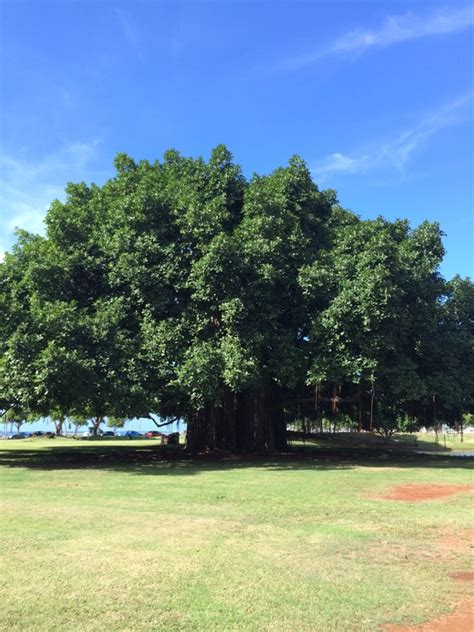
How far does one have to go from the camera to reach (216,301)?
2050 centimetres

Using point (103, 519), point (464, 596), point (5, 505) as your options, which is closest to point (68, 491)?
point (5, 505)

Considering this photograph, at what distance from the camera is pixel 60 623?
15.9ft

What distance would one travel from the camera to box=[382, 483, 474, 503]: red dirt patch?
1240 centimetres

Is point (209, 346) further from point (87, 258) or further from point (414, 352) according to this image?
point (414, 352)

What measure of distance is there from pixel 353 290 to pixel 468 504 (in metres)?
9.39

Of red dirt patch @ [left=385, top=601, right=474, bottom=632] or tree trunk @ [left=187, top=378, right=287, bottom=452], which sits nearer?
red dirt patch @ [left=385, top=601, right=474, bottom=632]

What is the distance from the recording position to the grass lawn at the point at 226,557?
5105 millimetres

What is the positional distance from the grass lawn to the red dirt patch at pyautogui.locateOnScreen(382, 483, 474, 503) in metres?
0.38

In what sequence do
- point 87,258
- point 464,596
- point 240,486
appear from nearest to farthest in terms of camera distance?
point 464,596 → point 240,486 → point 87,258

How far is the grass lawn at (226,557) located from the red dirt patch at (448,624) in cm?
12

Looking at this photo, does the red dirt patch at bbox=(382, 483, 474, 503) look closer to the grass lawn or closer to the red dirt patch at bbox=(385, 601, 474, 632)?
the grass lawn

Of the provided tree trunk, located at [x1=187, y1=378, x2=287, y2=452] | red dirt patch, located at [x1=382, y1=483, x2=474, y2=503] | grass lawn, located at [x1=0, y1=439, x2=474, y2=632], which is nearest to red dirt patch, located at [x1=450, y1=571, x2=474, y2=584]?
grass lawn, located at [x1=0, y1=439, x2=474, y2=632]

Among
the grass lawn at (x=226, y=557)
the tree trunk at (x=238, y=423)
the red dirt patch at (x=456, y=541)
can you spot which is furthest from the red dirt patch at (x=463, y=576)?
the tree trunk at (x=238, y=423)

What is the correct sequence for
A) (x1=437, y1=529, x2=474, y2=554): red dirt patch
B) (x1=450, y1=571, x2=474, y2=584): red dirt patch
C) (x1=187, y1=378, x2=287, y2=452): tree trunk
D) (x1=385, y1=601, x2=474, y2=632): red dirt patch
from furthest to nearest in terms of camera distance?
1. (x1=187, y1=378, x2=287, y2=452): tree trunk
2. (x1=437, y1=529, x2=474, y2=554): red dirt patch
3. (x1=450, y1=571, x2=474, y2=584): red dirt patch
4. (x1=385, y1=601, x2=474, y2=632): red dirt patch
